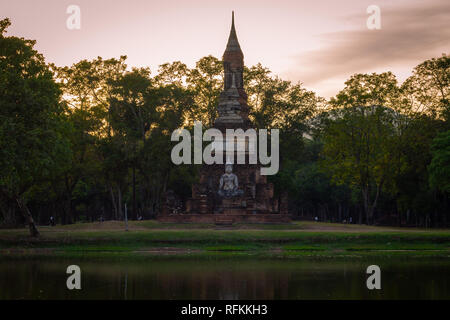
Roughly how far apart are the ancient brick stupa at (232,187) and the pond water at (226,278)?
1849cm

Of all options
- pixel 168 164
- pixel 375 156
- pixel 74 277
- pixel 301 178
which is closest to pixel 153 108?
pixel 168 164

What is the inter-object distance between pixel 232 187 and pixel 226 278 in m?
31.9

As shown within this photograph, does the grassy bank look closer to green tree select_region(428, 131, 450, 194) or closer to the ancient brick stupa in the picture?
the ancient brick stupa

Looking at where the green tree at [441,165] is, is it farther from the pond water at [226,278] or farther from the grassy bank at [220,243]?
the pond water at [226,278]

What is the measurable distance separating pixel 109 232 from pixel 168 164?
22.7 m

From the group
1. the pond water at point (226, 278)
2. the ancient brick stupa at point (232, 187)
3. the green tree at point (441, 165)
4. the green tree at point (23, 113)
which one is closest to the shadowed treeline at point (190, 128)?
the green tree at point (441, 165)

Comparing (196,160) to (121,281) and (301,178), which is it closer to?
(301,178)

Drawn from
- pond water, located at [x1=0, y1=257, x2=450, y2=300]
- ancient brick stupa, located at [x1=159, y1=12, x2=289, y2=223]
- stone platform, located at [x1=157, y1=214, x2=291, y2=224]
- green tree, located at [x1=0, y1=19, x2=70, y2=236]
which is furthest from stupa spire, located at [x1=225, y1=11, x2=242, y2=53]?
pond water, located at [x1=0, y1=257, x2=450, y2=300]

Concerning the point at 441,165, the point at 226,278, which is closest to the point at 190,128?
the point at 441,165

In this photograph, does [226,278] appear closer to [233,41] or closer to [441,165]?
[441,165]

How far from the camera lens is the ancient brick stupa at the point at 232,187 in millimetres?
57375

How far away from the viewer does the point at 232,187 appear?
60625 mm

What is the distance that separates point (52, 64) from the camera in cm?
6800
